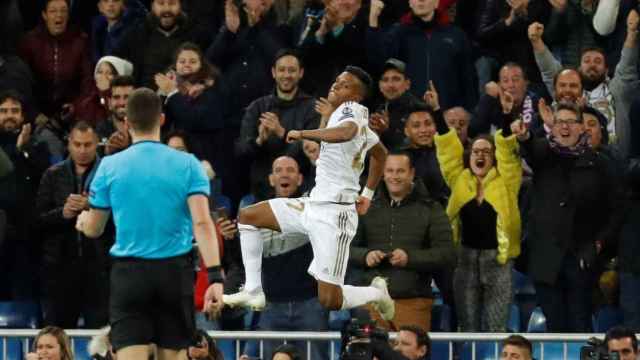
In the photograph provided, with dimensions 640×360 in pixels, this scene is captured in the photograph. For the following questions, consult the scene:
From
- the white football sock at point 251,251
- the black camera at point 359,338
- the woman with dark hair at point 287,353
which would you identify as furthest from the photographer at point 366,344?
the white football sock at point 251,251

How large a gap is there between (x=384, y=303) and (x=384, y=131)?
284cm

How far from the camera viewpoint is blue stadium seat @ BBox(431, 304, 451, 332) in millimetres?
17328

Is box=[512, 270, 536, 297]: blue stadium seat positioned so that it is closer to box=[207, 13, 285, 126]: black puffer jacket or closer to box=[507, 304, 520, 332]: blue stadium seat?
box=[507, 304, 520, 332]: blue stadium seat

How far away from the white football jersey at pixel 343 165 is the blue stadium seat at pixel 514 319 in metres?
2.53

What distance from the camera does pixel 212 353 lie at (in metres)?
15.0

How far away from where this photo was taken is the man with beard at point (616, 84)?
709 inches

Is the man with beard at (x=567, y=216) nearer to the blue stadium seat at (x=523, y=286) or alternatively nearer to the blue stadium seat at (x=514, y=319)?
the blue stadium seat at (x=514, y=319)

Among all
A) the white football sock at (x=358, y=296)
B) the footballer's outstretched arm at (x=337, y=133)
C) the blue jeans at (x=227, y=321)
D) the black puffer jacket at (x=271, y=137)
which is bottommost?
the blue jeans at (x=227, y=321)

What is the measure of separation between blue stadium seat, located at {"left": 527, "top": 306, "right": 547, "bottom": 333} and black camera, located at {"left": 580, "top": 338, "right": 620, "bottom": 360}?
8.96 ft

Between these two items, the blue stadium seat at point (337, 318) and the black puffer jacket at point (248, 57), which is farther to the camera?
the black puffer jacket at point (248, 57)

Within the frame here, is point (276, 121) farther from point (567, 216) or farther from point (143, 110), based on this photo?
point (143, 110)

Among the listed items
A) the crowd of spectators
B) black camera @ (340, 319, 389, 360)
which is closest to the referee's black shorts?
black camera @ (340, 319, 389, 360)

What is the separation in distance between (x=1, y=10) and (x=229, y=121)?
9.65ft

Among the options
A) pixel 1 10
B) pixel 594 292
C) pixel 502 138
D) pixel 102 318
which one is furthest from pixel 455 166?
pixel 1 10
